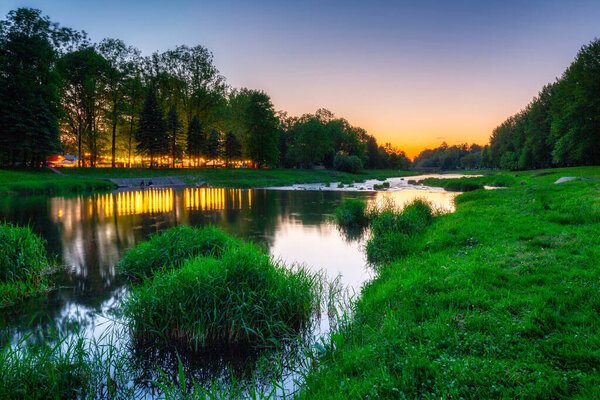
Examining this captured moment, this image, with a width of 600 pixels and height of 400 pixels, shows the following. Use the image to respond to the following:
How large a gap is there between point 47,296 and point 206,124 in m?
66.0

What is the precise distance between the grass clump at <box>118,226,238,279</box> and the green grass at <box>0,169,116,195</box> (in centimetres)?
2883

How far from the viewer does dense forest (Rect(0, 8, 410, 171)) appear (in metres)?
40.3

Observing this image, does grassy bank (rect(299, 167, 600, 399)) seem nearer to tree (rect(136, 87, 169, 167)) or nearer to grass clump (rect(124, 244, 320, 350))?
grass clump (rect(124, 244, 320, 350))

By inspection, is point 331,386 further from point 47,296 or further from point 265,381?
point 47,296

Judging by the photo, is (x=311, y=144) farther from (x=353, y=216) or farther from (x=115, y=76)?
(x=353, y=216)

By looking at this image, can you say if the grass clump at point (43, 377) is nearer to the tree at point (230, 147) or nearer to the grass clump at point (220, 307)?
the grass clump at point (220, 307)

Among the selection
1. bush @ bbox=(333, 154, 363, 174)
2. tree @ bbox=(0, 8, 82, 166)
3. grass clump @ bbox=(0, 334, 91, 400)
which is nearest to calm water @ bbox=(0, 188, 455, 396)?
grass clump @ bbox=(0, 334, 91, 400)

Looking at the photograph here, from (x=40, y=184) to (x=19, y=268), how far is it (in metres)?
31.3

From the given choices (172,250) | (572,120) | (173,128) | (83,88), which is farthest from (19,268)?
(572,120)

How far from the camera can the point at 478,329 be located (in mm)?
4102

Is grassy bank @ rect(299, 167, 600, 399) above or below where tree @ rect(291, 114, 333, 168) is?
below

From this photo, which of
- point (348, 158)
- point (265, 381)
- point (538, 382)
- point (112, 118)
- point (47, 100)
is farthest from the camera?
point (348, 158)

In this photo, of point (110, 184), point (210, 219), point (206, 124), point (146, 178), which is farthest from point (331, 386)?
point (206, 124)

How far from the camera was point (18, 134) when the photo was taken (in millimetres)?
38781
